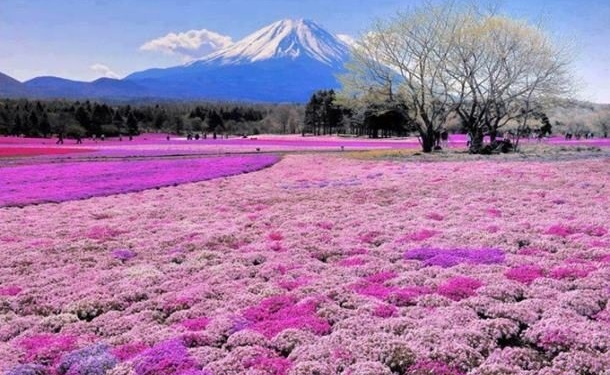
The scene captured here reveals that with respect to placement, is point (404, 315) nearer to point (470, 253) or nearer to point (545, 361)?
point (545, 361)

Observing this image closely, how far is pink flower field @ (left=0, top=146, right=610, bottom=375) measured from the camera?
870 cm

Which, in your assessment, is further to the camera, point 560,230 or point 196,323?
point 560,230

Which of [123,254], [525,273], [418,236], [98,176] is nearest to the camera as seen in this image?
[525,273]

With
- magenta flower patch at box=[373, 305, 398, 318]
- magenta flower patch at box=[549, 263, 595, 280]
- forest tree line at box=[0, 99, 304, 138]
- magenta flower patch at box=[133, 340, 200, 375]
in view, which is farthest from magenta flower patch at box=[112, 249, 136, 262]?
forest tree line at box=[0, 99, 304, 138]

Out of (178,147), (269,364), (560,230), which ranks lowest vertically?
(269,364)

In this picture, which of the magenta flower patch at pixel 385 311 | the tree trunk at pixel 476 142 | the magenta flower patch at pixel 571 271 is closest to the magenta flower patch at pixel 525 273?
the magenta flower patch at pixel 571 271

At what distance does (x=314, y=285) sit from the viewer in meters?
12.6

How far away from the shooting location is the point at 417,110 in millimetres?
57188

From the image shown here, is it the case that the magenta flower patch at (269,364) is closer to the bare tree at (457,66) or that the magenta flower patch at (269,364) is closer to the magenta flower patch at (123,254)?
the magenta flower patch at (123,254)

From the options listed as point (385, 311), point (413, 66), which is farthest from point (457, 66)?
point (385, 311)

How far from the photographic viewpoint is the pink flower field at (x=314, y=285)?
343 inches

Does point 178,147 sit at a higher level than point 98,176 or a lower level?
higher

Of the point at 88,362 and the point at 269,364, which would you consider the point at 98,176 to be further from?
the point at 269,364

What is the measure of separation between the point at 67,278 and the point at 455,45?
49671 mm
